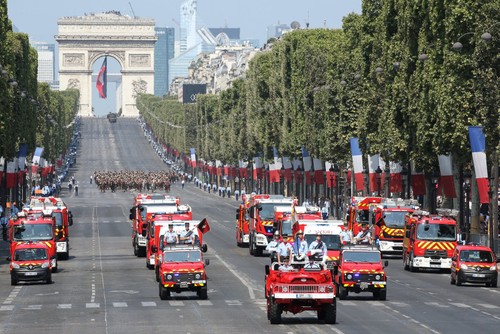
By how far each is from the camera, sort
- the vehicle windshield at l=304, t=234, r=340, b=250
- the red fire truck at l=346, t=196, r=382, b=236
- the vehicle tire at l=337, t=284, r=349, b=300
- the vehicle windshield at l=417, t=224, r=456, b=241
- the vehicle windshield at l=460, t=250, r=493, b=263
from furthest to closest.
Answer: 1. the red fire truck at l=346, t=196, r=382, b=236
2. the vehicle windshield at l=417, t=224, r=456, b=241
3. the vehicle windshield at l=304, t=234, r=340, b=250
4. the vehicle windshield at l=460, t=250, r=493, b=263
5. the vehicle tire at l=337, t=284, r=349, b=300

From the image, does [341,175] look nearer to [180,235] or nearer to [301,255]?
[180,235]

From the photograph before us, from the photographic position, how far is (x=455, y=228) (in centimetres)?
7331

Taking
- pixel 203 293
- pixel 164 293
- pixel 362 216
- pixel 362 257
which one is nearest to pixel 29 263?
pixel 164 293

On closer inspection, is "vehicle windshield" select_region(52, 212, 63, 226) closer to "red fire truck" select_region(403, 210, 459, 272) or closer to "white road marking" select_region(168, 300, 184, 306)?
"red fire truck" select_region(403, 210, 459, 272)

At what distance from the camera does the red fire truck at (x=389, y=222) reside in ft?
274

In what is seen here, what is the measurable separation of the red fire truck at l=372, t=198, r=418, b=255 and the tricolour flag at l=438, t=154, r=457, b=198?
2401mm

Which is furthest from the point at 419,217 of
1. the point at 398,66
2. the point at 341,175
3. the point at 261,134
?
the point at 261,134

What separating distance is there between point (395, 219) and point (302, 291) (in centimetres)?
3945

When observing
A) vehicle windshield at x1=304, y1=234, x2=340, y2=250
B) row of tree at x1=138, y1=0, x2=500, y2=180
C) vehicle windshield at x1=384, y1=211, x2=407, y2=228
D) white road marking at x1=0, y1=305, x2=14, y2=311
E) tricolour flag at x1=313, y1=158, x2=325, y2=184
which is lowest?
white road marking at x1=0, y1=305, x2=14, y2=311

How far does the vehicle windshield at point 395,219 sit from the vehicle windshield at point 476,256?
2002 centimetres

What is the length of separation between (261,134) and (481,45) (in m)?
92.7

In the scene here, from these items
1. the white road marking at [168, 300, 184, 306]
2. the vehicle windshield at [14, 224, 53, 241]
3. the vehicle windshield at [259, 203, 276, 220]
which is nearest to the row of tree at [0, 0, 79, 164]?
the vehicle windshield at [259, 203, 276, 220]

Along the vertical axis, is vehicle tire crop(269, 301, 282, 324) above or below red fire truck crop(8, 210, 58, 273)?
below

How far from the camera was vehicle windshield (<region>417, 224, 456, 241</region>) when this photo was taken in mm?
73000
